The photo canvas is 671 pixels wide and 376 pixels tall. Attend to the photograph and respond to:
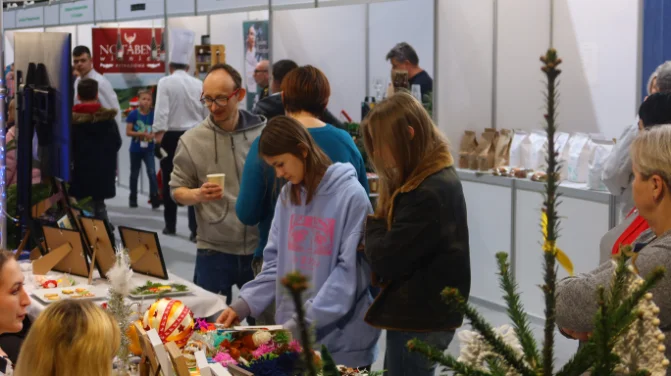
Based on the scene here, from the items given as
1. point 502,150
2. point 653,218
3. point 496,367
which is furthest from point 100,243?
point 502,150

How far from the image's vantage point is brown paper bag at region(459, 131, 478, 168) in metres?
6.44

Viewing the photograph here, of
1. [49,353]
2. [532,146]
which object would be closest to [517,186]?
[532,146]

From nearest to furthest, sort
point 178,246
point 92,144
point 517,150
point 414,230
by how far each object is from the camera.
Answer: point 414,230 < point 517,150 < point 92,144 < point 178,246

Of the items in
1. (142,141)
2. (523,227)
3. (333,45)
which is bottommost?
(523,227)

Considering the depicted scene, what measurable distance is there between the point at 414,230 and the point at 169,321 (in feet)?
2.48

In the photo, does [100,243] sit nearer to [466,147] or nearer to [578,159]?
[578,159]

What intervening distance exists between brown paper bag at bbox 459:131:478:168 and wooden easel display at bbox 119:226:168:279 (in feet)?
10.3

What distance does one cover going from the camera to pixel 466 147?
6.50 m

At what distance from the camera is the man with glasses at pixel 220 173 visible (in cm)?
381

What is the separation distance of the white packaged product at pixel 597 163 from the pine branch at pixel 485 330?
4.56 meters

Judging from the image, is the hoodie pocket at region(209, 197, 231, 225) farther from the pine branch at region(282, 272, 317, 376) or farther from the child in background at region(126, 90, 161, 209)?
the child in background at region(126, 90, 161, 209)

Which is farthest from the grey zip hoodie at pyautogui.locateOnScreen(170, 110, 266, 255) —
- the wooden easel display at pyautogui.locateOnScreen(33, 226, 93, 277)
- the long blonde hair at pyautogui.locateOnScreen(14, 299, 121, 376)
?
the long blonde hair at pyautogui.locateOnScreen(14, 299, 121, 376)

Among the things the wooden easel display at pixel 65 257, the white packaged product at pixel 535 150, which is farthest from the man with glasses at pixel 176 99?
the wooden easel display at pixel 65 257

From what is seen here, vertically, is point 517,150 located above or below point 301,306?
below
